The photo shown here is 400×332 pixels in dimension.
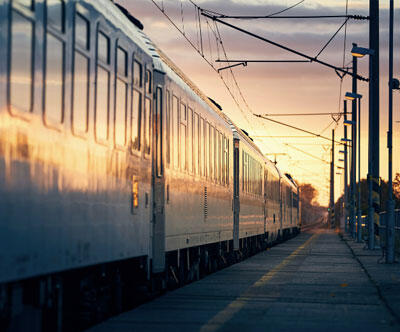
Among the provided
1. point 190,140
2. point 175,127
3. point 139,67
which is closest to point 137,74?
point 139,67

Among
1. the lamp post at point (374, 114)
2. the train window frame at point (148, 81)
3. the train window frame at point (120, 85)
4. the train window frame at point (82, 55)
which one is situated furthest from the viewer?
the lamp post at point (374, 114)

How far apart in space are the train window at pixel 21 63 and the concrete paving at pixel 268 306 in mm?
3862

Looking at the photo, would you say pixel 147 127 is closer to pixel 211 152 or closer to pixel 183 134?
pixel 183 134

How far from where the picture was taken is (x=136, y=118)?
11.6 m

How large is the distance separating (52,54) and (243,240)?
20.6 metres

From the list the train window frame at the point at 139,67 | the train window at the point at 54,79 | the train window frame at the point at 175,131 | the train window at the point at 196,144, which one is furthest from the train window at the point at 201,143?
the train window at the point at 54,79

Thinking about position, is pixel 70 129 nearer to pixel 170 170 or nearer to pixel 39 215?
pixel 39 215

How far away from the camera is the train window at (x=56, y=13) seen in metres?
7.62

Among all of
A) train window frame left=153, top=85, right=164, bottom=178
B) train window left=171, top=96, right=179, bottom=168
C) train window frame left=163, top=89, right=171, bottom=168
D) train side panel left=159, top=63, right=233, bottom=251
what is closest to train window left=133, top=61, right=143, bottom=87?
train window frame left=153, top=85, right=164, bottom=178

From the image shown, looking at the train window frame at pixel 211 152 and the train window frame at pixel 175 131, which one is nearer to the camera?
the train window frame at pixel 175 131

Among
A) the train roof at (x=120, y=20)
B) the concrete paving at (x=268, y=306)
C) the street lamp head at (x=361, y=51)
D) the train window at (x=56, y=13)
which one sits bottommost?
the concrete paving at (x=268, y=306)

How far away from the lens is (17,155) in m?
6.82

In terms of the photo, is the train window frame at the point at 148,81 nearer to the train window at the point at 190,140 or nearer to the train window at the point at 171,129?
the train window at the point at 171,129

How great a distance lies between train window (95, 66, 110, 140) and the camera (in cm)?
945
